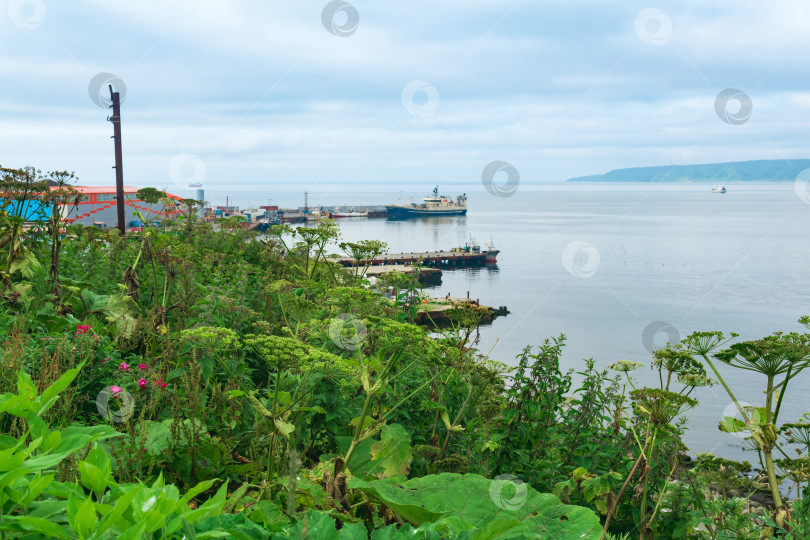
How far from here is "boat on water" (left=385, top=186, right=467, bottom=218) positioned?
152 m

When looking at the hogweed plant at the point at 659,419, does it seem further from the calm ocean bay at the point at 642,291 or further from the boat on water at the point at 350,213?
the boat on water at the point at 350,213

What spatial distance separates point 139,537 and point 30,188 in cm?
585

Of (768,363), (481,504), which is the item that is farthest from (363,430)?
(768,363)

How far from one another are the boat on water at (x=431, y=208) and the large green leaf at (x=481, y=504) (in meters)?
149

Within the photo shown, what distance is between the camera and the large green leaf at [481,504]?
7.05ft

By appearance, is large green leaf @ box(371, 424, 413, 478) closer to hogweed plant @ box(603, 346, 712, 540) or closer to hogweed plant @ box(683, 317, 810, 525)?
hogweed plant @ box(603, 346, 712, 540)

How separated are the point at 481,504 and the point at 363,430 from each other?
129 centimetres

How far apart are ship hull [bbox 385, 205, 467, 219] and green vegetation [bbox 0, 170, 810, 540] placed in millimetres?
146649

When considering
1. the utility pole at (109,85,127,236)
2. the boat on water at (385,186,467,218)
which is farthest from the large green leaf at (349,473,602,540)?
the boat on water at (385,186,467,218)

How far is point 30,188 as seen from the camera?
595 cm

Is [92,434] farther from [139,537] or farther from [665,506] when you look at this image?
[665,506]

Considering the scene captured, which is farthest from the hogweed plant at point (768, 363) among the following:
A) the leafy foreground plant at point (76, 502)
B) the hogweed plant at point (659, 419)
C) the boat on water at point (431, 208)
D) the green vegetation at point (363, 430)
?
the boat on water at point (431, 208)

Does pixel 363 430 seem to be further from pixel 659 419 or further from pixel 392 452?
pixel 659 419

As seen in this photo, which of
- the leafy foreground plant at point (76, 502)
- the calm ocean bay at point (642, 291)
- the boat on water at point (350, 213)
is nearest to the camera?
the leafy foreground plant at point (76, 502)
